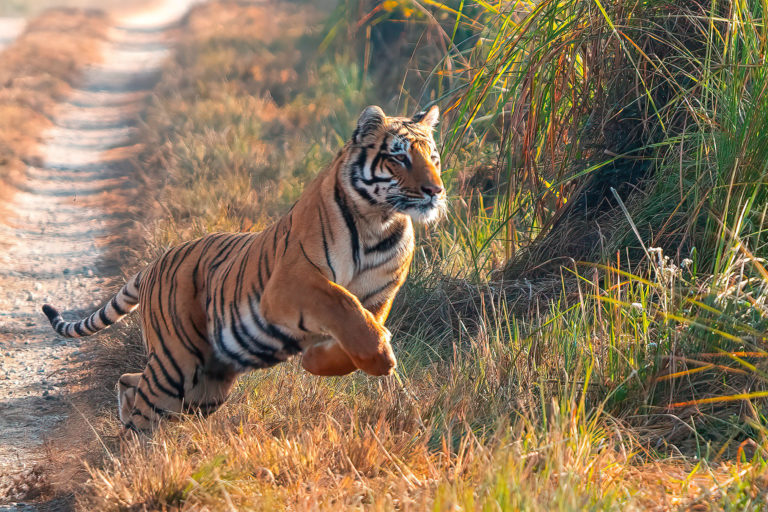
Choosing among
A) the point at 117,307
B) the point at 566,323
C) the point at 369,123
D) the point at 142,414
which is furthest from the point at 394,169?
the point at 117,307

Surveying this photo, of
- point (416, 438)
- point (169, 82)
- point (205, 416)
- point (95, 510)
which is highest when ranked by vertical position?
point (416, 438)

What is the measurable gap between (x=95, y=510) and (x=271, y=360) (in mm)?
982

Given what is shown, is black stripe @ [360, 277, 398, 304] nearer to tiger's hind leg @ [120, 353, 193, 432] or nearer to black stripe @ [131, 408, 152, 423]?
tiger's hind leg @ [120, 353, 193, 432]

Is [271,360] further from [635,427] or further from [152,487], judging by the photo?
[635,427]

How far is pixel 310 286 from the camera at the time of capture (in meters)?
3.41

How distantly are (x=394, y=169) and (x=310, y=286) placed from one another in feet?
2.09

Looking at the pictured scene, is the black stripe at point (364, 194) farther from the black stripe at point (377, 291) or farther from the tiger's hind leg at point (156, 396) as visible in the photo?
the tiger's hind leg at point (156, 396)

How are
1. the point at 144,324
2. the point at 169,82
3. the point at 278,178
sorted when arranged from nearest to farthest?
the point at 144,324, the point at 278,178, the point at 169,82

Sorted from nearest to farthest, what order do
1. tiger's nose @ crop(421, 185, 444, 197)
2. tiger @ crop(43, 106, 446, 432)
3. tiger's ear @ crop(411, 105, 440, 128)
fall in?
tiger @ crop(43, 106, 446, 432), tiger's nose @ crop(421, 185, 444, 197), tiger's ear @ crop(411, 105, 440, 128)

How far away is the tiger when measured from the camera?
133 inches

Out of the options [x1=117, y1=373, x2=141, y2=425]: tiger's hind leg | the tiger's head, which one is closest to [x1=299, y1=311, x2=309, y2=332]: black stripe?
the tiger's head

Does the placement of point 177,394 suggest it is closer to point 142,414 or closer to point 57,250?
point 142,414

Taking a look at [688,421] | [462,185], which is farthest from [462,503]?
[462,185]

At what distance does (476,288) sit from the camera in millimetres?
5395
